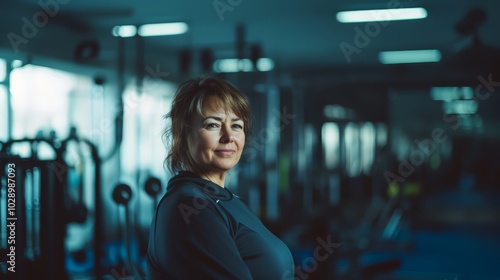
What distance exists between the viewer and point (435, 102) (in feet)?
26.3

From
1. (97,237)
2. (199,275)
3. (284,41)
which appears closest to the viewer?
(199,275)

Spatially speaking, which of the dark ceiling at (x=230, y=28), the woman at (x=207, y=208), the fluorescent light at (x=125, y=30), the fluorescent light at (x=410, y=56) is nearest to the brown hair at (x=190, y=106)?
the woman at (x=207, y=208)

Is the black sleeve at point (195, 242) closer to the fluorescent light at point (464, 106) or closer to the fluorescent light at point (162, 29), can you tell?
the fluorescent light at point (162, 29)

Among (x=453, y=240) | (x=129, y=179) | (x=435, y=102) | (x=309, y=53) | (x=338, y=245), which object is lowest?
(x=453, y=240)

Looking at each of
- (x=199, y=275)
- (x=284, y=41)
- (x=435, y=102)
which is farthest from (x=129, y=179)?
(x=199, y=275)

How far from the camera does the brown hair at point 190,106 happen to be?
1.24m

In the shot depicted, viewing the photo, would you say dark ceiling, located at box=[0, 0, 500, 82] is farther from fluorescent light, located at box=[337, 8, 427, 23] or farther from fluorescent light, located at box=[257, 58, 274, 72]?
fluorescent light, located at box=[257, 58, 274, 72]

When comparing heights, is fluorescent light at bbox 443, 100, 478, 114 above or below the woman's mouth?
above

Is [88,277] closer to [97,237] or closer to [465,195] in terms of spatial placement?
[97,237]

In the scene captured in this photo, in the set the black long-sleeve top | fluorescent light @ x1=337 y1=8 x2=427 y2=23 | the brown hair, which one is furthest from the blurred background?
the black long-sleeve top

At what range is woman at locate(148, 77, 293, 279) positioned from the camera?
1064 mm

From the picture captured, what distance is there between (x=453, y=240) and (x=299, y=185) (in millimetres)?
2058

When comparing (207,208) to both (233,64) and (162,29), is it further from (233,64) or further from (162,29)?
(233,64)

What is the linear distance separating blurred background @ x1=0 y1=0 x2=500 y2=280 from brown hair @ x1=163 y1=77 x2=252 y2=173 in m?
1.00
